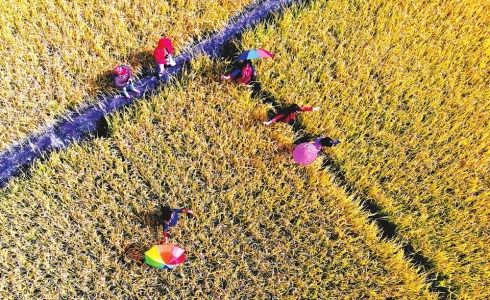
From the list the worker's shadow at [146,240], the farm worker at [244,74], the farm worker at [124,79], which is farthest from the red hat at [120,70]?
the worker's shadow at [146,240]

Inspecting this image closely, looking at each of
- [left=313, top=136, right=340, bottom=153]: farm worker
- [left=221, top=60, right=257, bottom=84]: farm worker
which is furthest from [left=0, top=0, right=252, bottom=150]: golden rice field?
[left=313, top=136, right=340, bottom=153]: farm worker

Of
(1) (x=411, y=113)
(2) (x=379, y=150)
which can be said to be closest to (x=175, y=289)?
(2) (x=379, y=150)

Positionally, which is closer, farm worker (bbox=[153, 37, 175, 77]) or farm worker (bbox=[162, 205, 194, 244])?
farm worker (bbox=[162, 205, 194, 244])

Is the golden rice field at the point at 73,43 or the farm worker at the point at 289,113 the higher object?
the golden rice field at the point at 73,43

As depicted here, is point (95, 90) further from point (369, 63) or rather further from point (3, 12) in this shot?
point (369, 63)

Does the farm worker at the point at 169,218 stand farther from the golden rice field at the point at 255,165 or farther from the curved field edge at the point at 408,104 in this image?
the curved field edge at the point at 408,104

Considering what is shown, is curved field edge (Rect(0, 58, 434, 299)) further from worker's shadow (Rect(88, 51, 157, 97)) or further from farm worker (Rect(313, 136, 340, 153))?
worker's shadow (Rect(88, 51, 157, 97))

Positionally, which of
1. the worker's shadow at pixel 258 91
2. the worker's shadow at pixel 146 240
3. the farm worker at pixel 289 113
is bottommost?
the worker's shadow at pixel 146 240
